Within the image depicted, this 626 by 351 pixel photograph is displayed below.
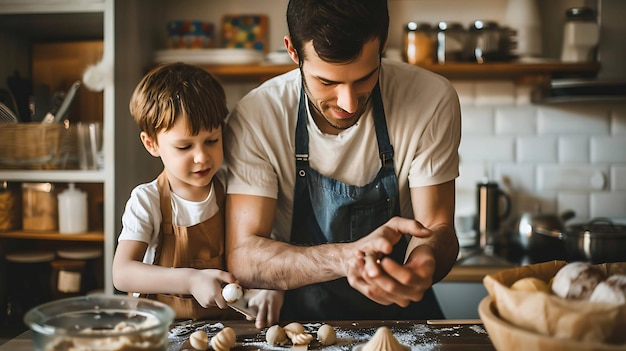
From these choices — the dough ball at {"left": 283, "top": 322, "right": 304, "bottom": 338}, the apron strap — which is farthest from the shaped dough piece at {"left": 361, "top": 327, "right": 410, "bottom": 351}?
the apron strap

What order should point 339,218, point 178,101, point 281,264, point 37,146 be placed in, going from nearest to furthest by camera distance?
point 281,264 → point 178,101 → point 339,218 → point 37,146

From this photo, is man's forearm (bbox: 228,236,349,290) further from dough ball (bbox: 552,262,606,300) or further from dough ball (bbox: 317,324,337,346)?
dough ball (bbox: 552,262,606,300)

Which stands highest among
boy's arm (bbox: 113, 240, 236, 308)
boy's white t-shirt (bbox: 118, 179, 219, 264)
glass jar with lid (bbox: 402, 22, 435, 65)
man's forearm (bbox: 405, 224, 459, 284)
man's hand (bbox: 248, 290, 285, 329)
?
glass jar with lid (bbox: 402, 22, 435, 65)

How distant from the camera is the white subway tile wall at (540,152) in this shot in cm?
292

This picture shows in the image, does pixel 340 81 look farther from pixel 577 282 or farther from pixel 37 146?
pixel 37 146

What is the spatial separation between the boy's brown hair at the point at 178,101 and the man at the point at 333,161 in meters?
0.08

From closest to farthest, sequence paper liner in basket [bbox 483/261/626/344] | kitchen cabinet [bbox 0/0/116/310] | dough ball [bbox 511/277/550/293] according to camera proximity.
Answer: paper liner in basket [bbox 483/261/626/344], dough ball [bbox 511/277/550/293], kitchen cabinet [bbox 0/0/116/310]

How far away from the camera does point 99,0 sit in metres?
2.61

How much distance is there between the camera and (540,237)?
2.56 metres

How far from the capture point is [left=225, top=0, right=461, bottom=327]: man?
1398mm

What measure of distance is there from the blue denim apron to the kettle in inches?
43.1

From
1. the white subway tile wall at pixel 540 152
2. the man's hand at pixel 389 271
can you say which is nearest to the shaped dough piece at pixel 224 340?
the man's hand at pixel 389 271

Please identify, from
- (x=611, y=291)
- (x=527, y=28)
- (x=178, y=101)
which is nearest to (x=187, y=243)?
(x=178, y=101)

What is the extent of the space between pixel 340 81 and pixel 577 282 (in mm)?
661
